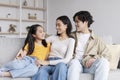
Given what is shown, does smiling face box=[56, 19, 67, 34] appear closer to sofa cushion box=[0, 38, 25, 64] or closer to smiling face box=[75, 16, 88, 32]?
smiling face box=[75, 16, 88, 32]

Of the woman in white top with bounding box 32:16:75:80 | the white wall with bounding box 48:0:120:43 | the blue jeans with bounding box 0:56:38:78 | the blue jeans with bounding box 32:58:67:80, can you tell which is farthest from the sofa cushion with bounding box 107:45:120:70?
the white wall with bounding box 48:0:120:43

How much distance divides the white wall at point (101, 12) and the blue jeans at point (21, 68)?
2.56 metres

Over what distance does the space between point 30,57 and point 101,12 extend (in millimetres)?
2790

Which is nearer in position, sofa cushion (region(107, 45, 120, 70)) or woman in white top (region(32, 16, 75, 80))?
woman in white top (region(32, 16, 75, 80))

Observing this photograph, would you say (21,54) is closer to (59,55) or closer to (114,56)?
(59,55)

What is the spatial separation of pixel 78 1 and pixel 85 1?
20 centimetres

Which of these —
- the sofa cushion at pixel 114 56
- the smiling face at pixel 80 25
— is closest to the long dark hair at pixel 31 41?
the smiling face at pixel 80 25

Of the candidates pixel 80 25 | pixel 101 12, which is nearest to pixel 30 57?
pixel 80 25

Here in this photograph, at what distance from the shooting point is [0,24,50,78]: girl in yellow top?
2.46 metres

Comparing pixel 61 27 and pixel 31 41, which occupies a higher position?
pixel 61 27

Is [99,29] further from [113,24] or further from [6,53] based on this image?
[6,53]

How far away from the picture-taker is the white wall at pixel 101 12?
15.8 feet

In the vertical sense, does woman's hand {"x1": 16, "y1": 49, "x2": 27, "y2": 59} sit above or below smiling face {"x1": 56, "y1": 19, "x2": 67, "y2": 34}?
below

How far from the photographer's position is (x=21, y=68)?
2486mm
